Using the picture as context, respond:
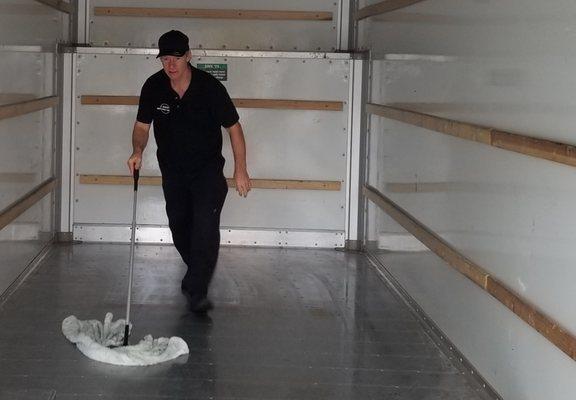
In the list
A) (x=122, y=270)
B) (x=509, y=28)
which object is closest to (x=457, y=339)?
(x=509, y=28)

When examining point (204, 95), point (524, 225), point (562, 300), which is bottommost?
point (562, 300)

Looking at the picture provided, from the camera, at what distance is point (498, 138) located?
4.60m

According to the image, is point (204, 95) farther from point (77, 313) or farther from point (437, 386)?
point (437, 386)

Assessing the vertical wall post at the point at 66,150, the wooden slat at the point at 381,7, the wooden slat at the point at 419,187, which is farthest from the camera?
the vertical wall post at the point at 66,150

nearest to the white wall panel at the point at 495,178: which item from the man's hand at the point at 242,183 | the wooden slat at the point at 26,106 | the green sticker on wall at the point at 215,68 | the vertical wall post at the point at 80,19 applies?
the man's hand at the point at 242,183

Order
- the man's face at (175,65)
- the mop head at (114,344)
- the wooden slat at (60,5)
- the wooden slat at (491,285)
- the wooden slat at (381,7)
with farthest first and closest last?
the wooden slat at (60,5) → the wooden slat at (381,7) → the man's face at (175,65) → the mop head at (114,344) → the wooden slat at (491,285)

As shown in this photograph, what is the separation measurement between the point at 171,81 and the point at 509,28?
2548 mm

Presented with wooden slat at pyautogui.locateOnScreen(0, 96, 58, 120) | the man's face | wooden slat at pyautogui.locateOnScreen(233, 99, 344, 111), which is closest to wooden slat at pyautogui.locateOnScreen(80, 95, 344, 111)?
wooden slat at pyautogui.locateOnScreen(233, 99, 344, 111)

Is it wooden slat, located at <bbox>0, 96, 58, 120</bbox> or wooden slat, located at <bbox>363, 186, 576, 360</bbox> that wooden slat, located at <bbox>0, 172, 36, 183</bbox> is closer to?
wooden slat, located at <bbox>0, 96, 58, 120</bbox>

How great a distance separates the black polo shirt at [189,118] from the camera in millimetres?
6422

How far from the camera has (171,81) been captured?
21.1 ft

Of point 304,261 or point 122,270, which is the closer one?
point 122,270

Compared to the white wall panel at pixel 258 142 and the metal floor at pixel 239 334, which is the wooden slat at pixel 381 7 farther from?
the metal floor at pixel 239 334

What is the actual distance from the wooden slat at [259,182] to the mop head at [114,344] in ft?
9.86
